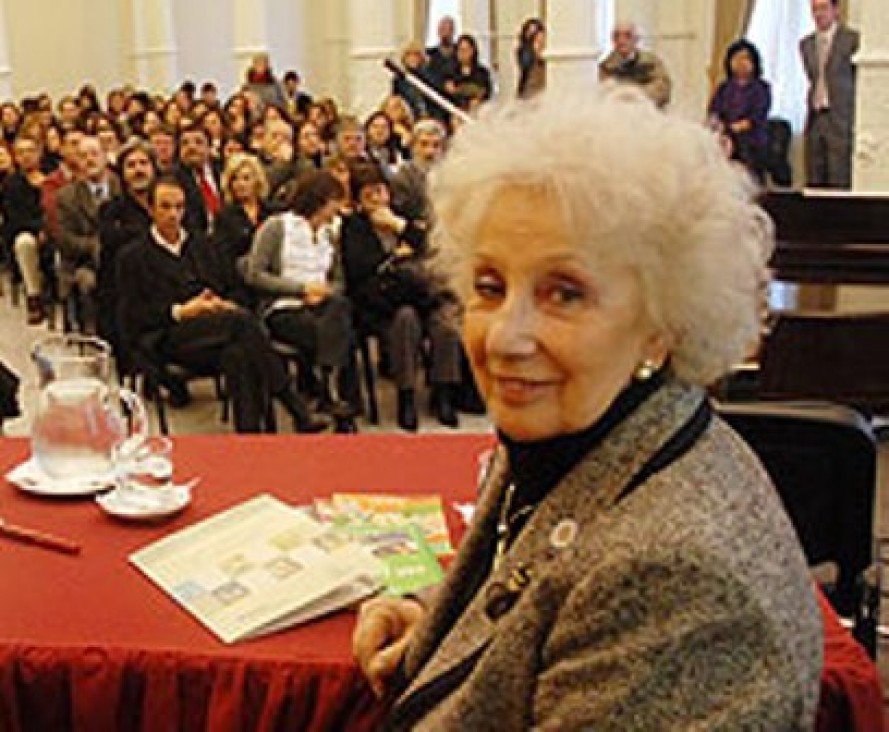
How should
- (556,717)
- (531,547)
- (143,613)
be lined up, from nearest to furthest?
1. (556,717)
2. (531,547)
3. (143,613)

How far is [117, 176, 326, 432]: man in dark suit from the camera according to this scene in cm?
528

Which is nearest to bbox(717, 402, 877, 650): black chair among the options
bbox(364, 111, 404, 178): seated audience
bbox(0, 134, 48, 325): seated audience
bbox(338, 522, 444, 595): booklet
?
bbox(338, 522, 444, 595): booklet

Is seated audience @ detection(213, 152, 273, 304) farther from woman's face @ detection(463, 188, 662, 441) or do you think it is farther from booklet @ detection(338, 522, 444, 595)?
woman's face @ detection(463, 188, 662, 441)

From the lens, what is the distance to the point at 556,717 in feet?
4.04

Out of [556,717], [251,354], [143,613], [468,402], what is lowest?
[468,402]

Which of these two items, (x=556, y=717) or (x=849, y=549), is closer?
(x=556, y=717)

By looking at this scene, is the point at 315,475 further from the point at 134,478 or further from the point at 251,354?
the point at 251,354

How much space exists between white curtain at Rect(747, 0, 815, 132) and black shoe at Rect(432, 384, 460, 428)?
6.56 metres

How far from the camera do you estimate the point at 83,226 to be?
22.9 ft

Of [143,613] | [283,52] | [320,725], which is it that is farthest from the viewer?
[283,52]

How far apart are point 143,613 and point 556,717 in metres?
0.84

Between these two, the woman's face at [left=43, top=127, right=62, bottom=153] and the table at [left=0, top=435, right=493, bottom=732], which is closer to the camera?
the table at [left=0, top=435, right=493, bottom=732]

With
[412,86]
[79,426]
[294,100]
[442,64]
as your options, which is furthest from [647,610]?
[294,100]

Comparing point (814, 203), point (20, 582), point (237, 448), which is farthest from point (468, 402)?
point (20, 582)
